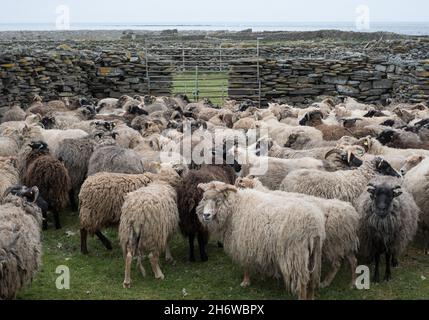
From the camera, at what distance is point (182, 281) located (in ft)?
27.0

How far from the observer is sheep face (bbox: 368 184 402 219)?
7785mm

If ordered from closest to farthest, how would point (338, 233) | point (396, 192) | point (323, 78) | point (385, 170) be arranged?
point (338, 233), point (396, 192), point (385, 170), point (323, 78)

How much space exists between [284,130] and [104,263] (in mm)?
6286

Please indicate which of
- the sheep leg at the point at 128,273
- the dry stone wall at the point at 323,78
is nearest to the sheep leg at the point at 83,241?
the sheep leg at the point at 128,273

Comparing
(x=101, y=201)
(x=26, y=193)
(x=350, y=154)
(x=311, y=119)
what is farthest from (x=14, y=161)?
(x=311, y=119)

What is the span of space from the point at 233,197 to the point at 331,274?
70.1 inches

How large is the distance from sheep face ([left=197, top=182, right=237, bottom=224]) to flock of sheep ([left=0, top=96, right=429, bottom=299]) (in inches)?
0.6

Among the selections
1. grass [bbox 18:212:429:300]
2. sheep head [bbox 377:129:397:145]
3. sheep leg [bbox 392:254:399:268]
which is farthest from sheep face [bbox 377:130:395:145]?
sheep leg [bbox 392:254:399:268]

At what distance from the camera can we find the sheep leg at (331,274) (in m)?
7.91

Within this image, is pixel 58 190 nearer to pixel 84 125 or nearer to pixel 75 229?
pixel 75 229

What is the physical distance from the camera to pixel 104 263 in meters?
8.93

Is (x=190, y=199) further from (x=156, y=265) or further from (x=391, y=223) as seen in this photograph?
(x=391, y=223)

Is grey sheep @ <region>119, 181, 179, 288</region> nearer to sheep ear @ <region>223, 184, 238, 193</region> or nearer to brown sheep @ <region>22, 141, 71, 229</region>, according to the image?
sheep ear @ <region>223, 184, 238, 193</region>
